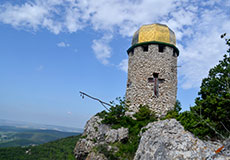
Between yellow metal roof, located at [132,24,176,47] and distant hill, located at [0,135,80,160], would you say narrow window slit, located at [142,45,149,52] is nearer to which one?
yellow metal roof, located at [132,24,176,47]

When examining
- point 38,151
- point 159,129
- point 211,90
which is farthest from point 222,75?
point 38,151

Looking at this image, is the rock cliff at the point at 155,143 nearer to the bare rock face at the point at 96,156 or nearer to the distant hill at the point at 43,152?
the bare rock face at the point at 96,156

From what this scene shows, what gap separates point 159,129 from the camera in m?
10.8

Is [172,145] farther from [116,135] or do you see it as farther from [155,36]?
[155,36]

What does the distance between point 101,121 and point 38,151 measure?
33.4 meters

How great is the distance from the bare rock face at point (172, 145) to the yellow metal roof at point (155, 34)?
8324mm

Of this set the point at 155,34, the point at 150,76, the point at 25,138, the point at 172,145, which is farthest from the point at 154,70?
the point at 25,138

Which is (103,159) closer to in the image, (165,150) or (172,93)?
(165,150)

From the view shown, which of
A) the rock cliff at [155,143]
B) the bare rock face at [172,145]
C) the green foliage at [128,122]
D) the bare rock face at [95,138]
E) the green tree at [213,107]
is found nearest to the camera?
the bare rock face at [172,145]

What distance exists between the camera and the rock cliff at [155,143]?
8.18m

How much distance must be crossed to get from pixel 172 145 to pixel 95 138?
22.7 ft

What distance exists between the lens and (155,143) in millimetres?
9859

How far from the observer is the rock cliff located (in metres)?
8.18

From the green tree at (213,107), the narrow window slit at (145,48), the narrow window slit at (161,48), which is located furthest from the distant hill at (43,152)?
the green tree at (213,107)
